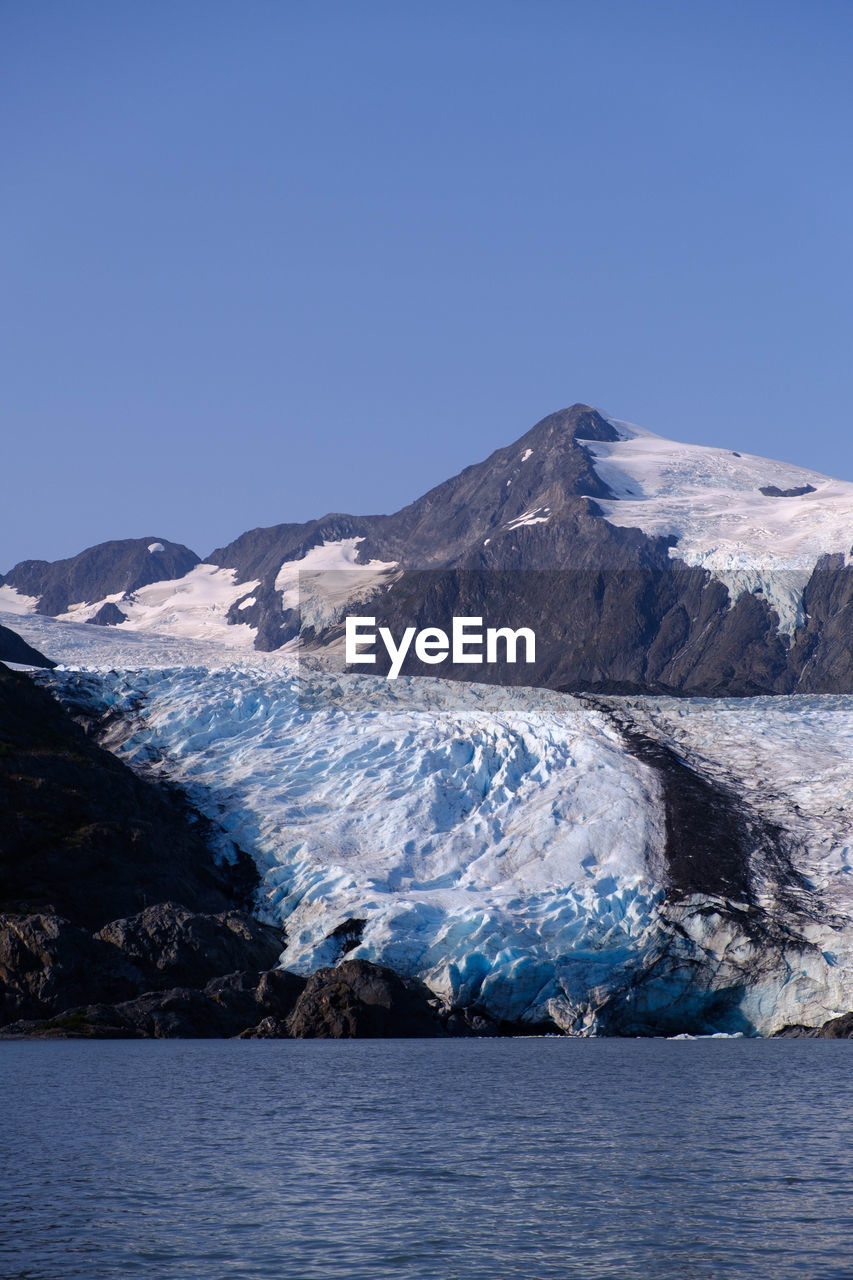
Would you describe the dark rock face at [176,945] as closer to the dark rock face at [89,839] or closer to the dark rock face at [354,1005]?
the dark rock face at [89,839]

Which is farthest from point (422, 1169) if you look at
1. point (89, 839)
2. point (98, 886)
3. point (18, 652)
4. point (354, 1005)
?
point (18, 652)

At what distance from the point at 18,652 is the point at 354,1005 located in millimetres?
54206

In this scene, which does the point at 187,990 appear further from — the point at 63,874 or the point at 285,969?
the point at 63,874

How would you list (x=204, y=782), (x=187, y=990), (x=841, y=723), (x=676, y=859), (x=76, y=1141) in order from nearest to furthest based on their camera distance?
(x=76, y=1141) → (x=187, y=990) → (x=676, y=859) → (x=204, y=782) → (x=841, y=723)

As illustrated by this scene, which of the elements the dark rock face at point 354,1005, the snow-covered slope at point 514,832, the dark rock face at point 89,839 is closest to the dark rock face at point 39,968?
Result: the dark rock face at point 89,839

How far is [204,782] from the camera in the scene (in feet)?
233

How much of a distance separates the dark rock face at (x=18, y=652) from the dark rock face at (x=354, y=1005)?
48532 millimetres

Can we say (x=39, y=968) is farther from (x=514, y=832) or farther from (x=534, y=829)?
(x=534, y=829)

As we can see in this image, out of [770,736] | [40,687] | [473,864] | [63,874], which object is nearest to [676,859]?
[473,864]

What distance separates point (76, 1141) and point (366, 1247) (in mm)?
11370

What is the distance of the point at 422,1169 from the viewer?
25156 mm

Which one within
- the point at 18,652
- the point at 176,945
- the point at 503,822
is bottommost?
the point at 176,945

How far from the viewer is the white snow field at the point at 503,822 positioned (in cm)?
5747

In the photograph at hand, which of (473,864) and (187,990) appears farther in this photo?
(473,864)
